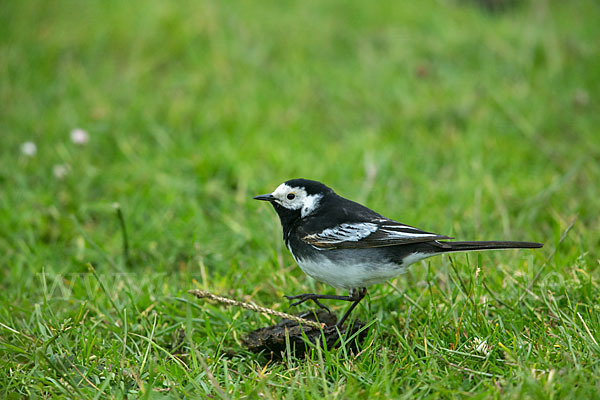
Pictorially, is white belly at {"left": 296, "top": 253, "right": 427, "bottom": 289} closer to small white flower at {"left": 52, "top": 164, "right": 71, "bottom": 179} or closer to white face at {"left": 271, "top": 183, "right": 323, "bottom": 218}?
white face at {"left": 271, "top": 183, "right": 323, "bottom": 218}

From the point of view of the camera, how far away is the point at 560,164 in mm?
5488

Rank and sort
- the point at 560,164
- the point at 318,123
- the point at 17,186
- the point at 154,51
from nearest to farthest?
the point at 17,186, the point at 560,164, the point at 318,123, the point at 154,51

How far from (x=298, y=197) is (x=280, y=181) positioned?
1.80 meters

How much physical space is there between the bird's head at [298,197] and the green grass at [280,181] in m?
0.55

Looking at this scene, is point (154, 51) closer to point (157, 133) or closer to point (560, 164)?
point (157, 133)

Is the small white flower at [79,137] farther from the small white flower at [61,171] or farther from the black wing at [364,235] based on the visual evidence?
the black wing at [364,235]

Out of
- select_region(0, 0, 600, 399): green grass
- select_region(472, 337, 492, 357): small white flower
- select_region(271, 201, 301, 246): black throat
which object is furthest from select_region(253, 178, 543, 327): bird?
select_region(472, 337, 492, 357): small white flower

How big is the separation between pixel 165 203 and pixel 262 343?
220 cm

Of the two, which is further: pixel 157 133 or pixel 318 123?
pixel 318 123

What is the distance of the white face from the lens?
136 inches

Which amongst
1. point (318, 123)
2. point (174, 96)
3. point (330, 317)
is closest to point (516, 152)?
point (318, 123)

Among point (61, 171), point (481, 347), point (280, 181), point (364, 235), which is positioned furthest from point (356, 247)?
point (61, 171)

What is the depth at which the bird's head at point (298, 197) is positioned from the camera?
3.46 meters

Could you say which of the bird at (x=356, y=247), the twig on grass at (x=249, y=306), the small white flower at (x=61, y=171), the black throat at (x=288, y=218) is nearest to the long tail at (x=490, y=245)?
the bird at (x=356, y=247)
